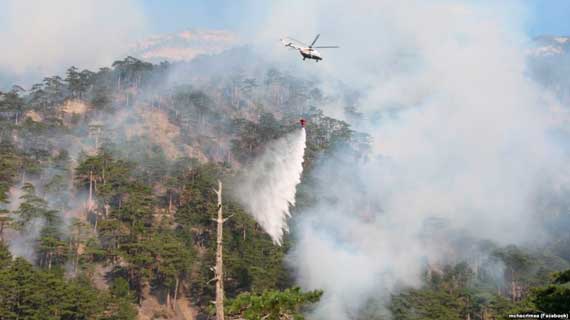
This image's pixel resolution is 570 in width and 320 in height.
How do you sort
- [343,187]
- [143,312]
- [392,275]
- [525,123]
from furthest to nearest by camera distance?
[525,123] < [343,187] < [392,275] < [143,312]

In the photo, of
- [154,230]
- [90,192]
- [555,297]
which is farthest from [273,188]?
[555,297]

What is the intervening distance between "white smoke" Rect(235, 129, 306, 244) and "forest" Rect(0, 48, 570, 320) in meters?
1.64

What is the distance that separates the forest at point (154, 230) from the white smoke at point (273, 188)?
64.7 inches

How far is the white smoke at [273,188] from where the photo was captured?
55109 mm

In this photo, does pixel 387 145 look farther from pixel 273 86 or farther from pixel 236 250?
pixel 236 250

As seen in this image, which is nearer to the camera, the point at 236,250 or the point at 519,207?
the point at 236,250

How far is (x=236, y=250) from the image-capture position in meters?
61.4

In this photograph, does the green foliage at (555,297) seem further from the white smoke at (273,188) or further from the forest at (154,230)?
the white smoke at (273,188)

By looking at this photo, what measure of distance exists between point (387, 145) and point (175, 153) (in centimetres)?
4196

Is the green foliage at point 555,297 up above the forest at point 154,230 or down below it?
below

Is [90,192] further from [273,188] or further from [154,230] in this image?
[273,188]

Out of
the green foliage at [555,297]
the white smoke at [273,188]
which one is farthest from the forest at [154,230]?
the white smoke at [273,188]

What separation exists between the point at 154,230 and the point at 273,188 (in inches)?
532

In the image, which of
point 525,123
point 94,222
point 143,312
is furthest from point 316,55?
point 525,123
